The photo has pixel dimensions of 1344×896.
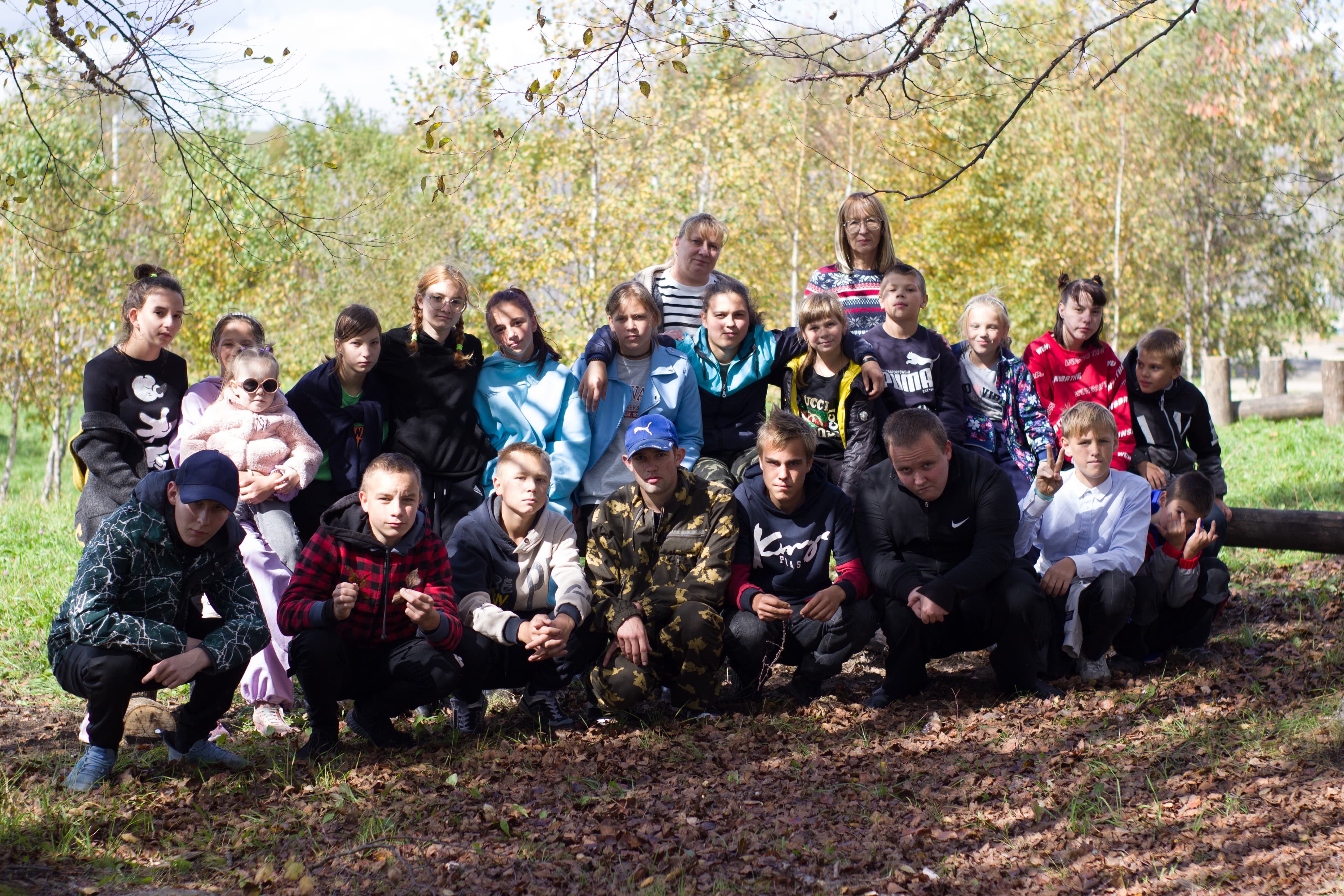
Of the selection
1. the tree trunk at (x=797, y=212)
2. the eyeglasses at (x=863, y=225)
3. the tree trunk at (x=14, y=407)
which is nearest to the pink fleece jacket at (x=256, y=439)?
the eyeglasses at (x=863, y=225)

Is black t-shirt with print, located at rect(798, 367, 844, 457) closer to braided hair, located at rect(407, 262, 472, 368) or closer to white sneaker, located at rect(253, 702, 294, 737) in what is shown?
braided hair, located at rect(407, 262, 472, 368)

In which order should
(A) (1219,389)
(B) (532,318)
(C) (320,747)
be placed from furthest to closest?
(A) (1219,389), (B) (532,318), (C) (320,747)

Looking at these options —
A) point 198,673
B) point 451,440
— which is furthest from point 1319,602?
point 198,673

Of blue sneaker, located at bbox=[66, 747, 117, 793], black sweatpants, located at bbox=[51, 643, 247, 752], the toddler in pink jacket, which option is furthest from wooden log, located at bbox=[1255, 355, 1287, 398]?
blue sneaker, located at bbox=[66, 747, 117, 793]

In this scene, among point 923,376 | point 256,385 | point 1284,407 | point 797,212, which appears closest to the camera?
point 256,385

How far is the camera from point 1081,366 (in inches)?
229

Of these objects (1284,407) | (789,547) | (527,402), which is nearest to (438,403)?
(527,402)

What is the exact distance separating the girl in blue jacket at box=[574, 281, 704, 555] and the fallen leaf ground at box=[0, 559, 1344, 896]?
3.89 feet

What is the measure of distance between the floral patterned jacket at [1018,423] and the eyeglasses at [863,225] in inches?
32.8

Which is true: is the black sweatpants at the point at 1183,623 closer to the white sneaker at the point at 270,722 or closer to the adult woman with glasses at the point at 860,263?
the adult woman with glasses at the point at 860,263

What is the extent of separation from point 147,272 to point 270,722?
222 cm

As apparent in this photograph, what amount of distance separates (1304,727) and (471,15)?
1761 centimetres

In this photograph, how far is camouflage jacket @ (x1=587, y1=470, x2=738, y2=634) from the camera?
4.80 metres

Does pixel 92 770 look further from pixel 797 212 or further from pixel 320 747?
pixel 797 212
